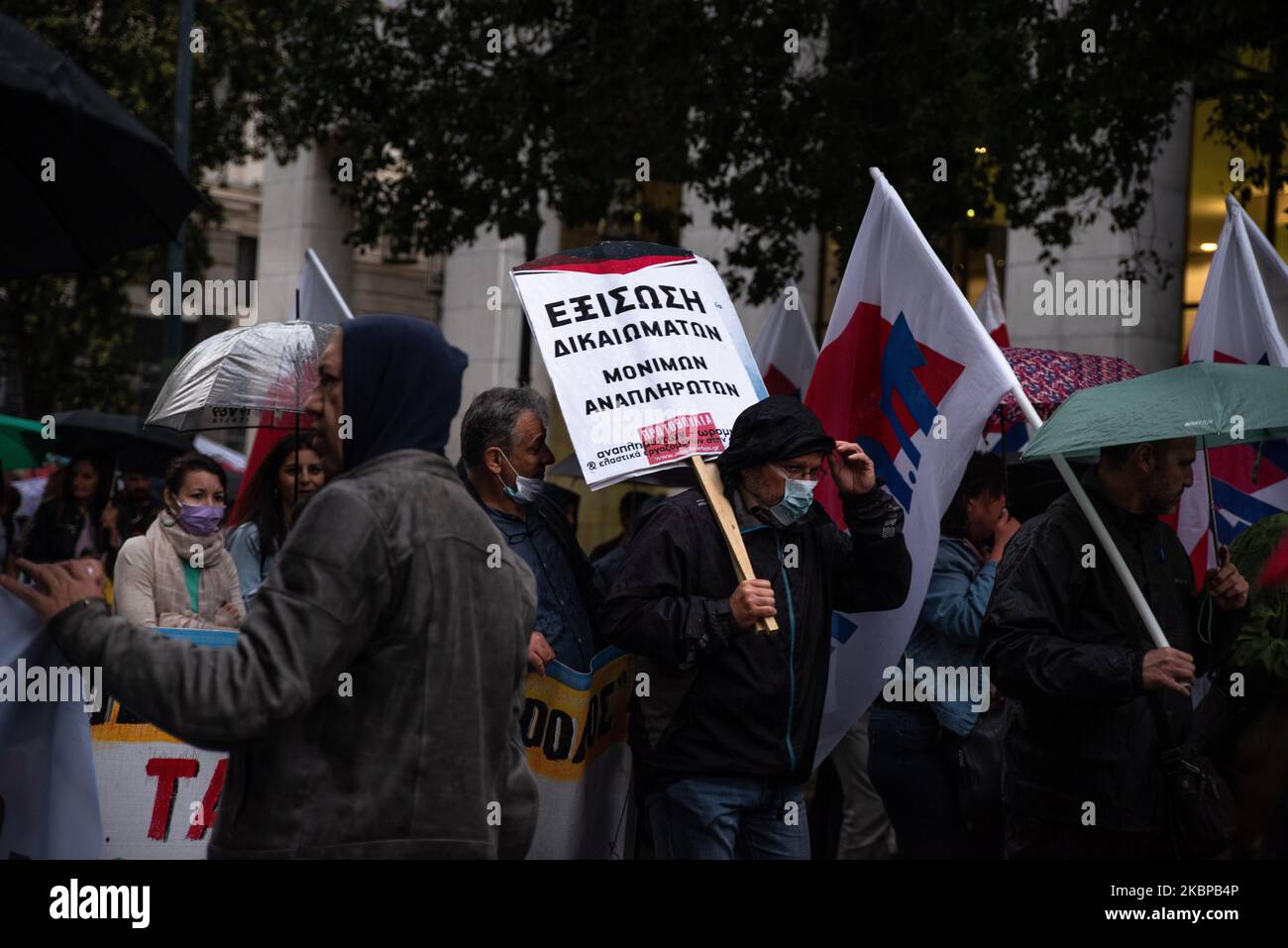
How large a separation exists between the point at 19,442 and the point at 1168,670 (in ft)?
36.1

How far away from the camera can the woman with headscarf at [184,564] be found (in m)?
6.51

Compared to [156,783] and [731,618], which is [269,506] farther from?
[731,618]

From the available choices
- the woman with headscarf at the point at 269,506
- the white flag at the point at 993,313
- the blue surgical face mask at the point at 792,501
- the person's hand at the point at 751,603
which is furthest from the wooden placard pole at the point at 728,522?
the white flag at the point at 993,313

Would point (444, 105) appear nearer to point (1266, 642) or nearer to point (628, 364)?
point (628, 364)

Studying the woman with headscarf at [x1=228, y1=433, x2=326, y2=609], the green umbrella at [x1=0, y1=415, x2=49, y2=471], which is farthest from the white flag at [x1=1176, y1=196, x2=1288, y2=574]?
the green umbrella at [x1=0, y1=415, x2=49, y2=471]

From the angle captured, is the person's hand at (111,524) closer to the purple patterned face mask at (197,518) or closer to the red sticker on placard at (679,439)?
the purple patterned face mask at (197,518)

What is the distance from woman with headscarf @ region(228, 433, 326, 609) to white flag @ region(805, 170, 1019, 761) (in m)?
2.13

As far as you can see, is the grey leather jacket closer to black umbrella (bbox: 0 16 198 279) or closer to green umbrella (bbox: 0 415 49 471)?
black umbrella (bbox: 0 16 198 279)

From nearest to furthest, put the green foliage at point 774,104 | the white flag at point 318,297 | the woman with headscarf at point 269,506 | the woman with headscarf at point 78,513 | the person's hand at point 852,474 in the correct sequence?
1. the person's hand at point 852,474
2. the woman with headscarf at point 269,506
3. the white flag at point 318,297
4. the green foliage at point 774,104
5. the woman with headscarf at point 78,513

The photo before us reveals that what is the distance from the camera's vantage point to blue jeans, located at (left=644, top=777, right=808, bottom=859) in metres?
5.36

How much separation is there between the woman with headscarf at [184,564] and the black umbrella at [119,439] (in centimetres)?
711

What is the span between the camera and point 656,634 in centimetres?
532
